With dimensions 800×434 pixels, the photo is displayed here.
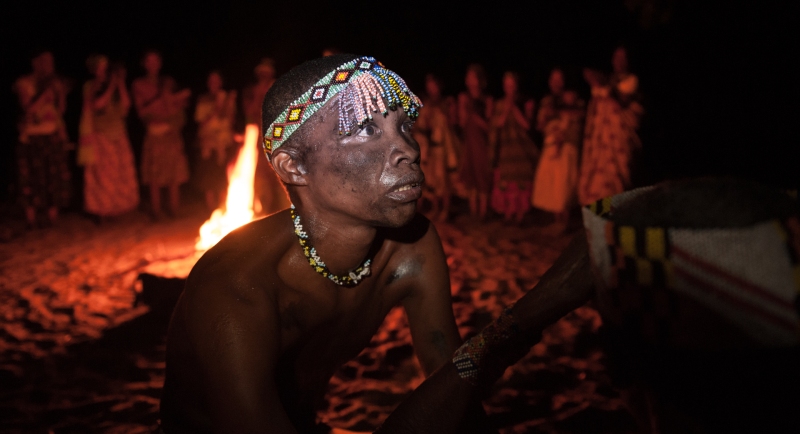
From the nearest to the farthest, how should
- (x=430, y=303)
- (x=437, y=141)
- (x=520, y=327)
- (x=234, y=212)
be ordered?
1. (x=520, y=327)
2. (x=430, y=303)
3. (x=234, y=212)
4. (x=437, y=141)

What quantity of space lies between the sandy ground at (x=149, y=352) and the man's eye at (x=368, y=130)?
2126 millimetres

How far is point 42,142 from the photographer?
29.0ft

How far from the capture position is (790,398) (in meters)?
0.85

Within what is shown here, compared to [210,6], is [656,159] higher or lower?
lower

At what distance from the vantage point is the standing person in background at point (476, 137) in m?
9.55

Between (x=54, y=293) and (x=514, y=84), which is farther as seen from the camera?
(x=514, y=84)

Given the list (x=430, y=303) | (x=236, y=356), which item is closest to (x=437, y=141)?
(x=430, y=303)

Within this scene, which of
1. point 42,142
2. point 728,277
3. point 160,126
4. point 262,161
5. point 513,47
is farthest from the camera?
point 513,47

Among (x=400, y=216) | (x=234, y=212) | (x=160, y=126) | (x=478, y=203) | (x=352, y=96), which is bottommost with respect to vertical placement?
(x=478, y=203)

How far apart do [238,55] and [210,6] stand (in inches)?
66.5

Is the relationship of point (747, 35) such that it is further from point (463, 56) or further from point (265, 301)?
point (265, 301)

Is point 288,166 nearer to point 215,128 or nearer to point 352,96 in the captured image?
point 352,96

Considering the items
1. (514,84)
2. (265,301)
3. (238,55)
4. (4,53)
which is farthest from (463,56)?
(265,301)

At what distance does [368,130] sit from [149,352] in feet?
11.7
